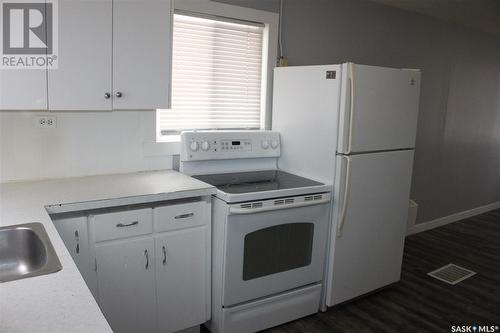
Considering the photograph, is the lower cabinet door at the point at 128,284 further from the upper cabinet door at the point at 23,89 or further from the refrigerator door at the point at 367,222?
the refrigerator door at the point at 367,222

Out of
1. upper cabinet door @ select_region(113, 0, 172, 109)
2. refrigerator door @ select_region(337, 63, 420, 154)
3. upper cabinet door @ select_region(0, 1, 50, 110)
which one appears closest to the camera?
upper cabinet door @ select_region(0, 1, 50, 110)

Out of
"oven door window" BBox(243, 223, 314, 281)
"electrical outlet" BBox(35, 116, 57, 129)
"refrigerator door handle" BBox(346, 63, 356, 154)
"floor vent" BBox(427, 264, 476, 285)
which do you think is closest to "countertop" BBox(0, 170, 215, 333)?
"electrical outlet" BBox(35, 116, 57, 129)

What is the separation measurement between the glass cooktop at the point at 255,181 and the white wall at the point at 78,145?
0.36 meters

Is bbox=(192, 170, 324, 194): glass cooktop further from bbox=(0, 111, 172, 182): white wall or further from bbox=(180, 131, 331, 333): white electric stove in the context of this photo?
bbox=(0, 111, 172, 182): white wall

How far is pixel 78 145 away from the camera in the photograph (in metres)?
2.51

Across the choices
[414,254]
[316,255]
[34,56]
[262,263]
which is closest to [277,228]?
[262,263]

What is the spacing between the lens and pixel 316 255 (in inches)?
110

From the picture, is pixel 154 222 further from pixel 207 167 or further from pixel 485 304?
pixel 485 304

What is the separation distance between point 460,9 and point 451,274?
7.97 ft

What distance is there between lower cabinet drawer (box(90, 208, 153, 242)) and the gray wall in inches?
62.2

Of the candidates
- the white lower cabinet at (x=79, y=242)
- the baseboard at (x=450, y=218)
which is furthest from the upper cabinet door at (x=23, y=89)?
the baseboard at (x=450, y=218)

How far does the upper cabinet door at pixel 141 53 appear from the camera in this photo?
89.3 inches

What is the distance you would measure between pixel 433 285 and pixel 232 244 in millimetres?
1890

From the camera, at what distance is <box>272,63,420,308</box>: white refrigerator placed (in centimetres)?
Answer: 271
